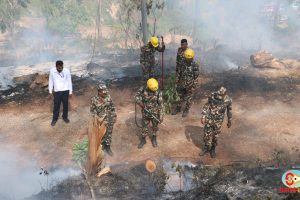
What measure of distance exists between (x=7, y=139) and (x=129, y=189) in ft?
13.1

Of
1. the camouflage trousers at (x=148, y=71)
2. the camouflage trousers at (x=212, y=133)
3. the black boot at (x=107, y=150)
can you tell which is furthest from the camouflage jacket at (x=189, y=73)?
the black boot at (x=107, y=150)

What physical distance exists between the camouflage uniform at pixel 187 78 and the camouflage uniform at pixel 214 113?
6.16 ft

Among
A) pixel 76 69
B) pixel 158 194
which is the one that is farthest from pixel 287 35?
pixel 158 194

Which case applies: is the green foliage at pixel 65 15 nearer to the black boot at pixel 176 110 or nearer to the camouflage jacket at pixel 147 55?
the camouflage jacket at pixel 147 55

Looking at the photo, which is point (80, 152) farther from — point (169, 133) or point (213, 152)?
point (213, 152)

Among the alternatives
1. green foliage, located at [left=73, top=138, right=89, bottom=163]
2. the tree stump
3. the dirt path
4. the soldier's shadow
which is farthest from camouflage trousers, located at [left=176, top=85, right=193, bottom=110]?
the tree stump

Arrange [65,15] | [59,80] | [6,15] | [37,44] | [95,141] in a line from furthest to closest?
[65,15], [6,15], [37,44], [59,80], [95,141]

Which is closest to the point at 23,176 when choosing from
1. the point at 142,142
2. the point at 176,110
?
the point at 142,142

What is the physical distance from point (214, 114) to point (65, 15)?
23879 mm

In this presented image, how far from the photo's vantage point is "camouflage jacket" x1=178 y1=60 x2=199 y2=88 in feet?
29.1

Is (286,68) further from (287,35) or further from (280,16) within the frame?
(280,16)

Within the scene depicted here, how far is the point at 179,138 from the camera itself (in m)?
8.34

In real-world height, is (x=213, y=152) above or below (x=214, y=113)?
below

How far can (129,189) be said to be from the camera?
626 centimetres
